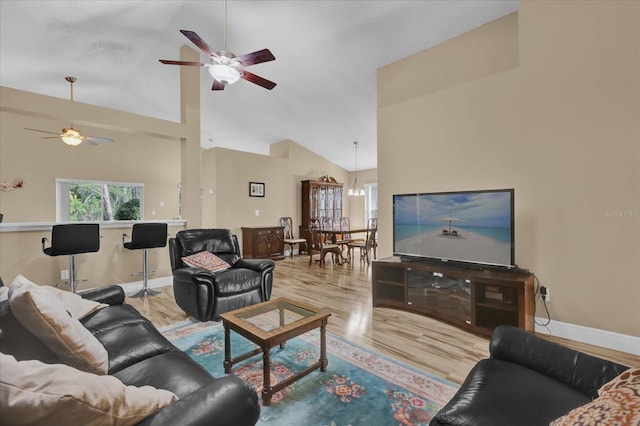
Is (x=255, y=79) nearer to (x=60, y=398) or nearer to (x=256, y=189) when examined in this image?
(x=60, y=398)

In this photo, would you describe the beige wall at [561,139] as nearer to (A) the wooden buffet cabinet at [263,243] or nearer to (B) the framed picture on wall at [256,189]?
(A) the wooden buffet cabinet at [263,243]

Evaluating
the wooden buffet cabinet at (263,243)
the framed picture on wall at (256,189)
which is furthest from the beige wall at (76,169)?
the framed picture on wall at (256,189)

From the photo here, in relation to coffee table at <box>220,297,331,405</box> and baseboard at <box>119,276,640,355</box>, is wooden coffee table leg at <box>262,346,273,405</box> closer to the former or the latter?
coffee table at <box>220,297,331,405</box>

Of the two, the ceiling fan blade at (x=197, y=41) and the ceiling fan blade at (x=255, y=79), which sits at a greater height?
the ceiling fan blade at (x=197, y=41)

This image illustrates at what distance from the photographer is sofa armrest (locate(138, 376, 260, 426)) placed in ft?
2.88

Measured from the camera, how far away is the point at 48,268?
376cm

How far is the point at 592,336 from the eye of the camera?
101 inches

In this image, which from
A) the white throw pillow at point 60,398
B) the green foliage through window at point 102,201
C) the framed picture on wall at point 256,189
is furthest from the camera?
the framed picture on wall at point 256,189

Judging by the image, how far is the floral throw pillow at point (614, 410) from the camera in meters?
0.71

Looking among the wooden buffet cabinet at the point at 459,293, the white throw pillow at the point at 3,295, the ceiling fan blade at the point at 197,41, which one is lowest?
the wooden buffet cabinet at the point at 459,293

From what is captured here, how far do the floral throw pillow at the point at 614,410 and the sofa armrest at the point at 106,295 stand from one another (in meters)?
2.69

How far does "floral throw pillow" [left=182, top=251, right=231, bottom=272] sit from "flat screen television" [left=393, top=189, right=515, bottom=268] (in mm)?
2032

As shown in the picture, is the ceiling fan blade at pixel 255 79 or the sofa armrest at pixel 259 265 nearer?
the ceiling fan blade at pixel 255 79

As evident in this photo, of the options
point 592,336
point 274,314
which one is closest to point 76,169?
point 274,314
